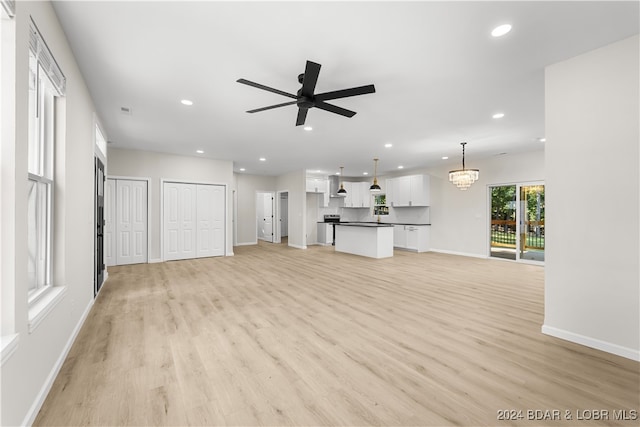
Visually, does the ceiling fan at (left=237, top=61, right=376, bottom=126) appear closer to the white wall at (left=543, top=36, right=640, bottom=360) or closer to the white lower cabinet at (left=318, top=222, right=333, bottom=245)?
the white wall at (left=543, top=36, right=640, bottom=360)

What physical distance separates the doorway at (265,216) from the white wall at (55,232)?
822 cm

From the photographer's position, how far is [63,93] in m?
2.42

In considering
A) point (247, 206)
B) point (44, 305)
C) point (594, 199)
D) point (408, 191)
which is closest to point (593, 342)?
point (594, 199)

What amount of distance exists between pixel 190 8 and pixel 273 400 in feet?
9.36

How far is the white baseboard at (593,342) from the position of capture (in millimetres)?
2307

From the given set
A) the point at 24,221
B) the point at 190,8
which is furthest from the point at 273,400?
the point at 190,8

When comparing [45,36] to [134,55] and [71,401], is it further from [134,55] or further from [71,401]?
[71,401]

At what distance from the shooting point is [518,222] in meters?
6.93

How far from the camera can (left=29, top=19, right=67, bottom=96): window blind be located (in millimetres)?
1775

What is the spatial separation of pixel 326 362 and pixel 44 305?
211 centimetres

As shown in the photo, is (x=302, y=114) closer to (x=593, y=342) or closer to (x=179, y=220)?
(x=593, y=342)

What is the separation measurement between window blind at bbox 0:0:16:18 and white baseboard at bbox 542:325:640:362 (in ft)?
15.5

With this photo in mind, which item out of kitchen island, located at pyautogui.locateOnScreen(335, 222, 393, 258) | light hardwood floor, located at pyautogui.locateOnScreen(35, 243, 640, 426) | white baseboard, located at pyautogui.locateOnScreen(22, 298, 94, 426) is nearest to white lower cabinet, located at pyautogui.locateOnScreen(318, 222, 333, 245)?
kitchen island, located at pyautogui.locateOnScreen(335, 222, 393, 258)

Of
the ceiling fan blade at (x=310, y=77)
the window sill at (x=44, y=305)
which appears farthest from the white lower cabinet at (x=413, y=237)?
the window sill at (x=44, y=305)
